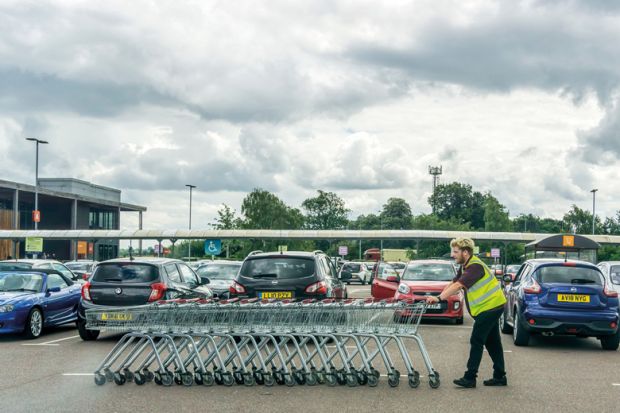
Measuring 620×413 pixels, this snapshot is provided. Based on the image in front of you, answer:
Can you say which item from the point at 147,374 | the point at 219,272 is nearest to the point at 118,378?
the point at 147,374

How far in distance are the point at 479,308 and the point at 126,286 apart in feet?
23.7

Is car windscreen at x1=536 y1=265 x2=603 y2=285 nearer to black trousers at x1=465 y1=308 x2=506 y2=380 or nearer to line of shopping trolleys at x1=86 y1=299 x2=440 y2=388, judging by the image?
black trousers at x1=465 y1=308 x2=506 y2=380

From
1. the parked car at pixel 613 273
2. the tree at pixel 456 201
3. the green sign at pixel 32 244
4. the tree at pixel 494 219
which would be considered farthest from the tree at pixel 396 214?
the parked car at pixel 613 273

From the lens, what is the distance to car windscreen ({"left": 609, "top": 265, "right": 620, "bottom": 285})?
668 inches

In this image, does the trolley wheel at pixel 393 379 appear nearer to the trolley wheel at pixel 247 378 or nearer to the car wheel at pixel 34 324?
the trolley wheel at pixel 247 378

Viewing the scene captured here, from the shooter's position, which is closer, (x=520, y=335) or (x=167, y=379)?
(x=167, y=379)

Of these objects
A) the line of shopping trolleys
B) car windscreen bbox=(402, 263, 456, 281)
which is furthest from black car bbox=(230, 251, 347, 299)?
car windscreen bbox=(402, 263, 456, 281)

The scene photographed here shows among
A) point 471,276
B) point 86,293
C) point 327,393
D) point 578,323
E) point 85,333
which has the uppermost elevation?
point 471,276

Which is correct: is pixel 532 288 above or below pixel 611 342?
above

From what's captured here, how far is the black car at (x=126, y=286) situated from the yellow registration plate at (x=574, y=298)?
6705mm

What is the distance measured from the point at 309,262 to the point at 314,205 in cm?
14019

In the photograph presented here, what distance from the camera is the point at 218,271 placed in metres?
23.9

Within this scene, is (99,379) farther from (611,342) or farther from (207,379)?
(611,342)

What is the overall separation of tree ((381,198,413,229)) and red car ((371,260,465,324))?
4887 inches
